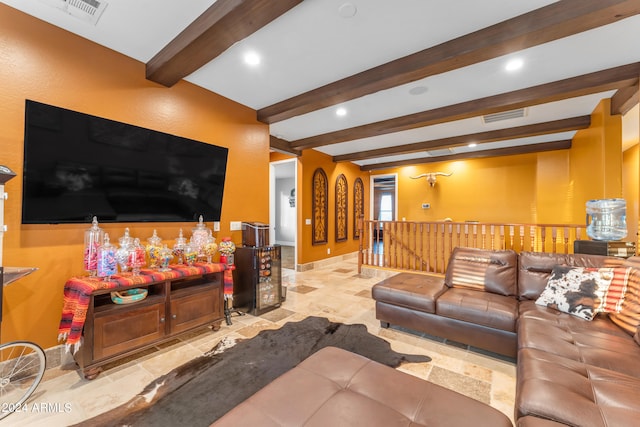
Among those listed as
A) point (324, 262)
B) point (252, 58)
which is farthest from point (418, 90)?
point (324, 262)

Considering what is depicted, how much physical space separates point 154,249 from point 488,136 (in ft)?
18.5

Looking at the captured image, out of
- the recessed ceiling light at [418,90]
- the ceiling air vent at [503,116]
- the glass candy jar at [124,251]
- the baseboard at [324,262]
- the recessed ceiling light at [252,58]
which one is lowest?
the baseboard at [324,262]

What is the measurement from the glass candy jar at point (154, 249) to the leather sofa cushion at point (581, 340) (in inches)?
124

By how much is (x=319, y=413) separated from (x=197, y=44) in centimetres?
280

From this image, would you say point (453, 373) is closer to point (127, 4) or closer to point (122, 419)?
point (122, 419)

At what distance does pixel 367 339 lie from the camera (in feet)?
9.21

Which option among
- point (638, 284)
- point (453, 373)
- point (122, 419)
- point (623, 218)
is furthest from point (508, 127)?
point (122, 419)

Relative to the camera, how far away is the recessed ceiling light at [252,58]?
2.71 metres

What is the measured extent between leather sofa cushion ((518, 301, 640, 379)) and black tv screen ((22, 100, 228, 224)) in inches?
134

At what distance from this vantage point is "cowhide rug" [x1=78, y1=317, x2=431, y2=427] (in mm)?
1737

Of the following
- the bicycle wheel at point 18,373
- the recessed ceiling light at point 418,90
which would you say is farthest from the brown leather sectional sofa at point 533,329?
the bicycle wheel at point 18,373

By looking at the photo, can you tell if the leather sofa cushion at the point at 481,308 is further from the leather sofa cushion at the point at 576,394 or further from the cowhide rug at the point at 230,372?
the leather sofa cushion at the point at 576,394

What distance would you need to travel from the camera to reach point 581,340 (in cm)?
176

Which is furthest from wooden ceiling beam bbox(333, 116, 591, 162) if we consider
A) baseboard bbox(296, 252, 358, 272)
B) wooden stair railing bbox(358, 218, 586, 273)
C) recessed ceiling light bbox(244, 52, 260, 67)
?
recessed ceiling light bbox(244, 52, 260, 67)
